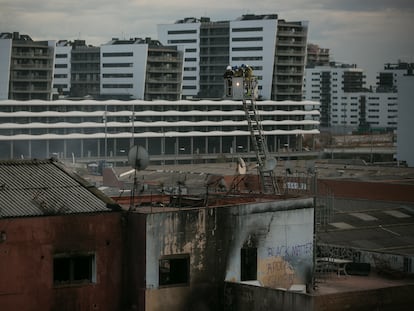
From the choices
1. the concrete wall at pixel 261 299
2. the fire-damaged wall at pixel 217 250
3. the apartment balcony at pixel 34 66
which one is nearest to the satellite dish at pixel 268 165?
the fire-damaged wall at pixel 217 250

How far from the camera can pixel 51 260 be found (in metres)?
11.6

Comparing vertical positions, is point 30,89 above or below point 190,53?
below

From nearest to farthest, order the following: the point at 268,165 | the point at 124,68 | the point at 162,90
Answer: the point at 268,165 → the point at 124,68 → the point at 162,90

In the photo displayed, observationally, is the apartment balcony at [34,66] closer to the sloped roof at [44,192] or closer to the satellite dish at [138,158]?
the sloped roof at [44,192]

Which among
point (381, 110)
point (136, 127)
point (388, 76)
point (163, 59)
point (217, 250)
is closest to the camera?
point (217, 250)

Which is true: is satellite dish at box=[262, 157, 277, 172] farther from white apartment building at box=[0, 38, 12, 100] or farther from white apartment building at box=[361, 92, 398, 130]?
white apartment building at box=[361, 92, 398, 130]

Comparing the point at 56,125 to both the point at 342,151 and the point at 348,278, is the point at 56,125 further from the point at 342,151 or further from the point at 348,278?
the point at 348,278

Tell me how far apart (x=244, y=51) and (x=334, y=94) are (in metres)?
37.2

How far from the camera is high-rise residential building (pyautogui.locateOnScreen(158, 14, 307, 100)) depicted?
230ft

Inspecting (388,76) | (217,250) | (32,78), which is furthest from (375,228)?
(388,76)

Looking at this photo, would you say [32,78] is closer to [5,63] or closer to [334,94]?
[5,63]

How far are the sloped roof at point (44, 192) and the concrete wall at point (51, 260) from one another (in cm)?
14

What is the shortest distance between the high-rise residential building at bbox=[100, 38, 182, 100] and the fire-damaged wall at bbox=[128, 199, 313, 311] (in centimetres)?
5342

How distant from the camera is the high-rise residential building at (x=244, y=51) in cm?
7025
